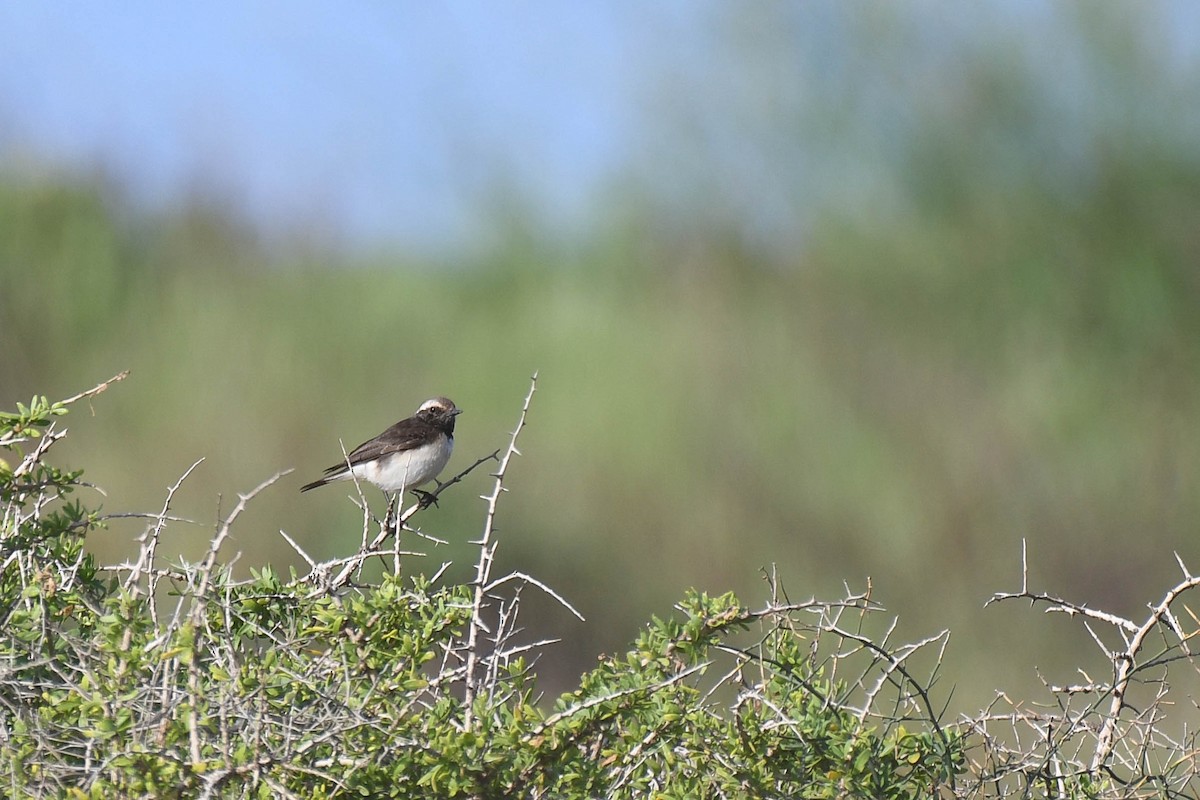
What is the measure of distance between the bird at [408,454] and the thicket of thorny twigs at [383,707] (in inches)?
168

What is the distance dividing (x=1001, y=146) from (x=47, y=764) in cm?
1513

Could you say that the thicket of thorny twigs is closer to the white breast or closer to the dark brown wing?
the white breast

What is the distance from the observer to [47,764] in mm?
2801

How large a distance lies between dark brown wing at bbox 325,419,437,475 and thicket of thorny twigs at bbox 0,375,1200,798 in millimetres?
4403

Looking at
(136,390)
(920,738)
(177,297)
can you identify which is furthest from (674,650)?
(177,297)

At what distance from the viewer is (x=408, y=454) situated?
26.3 ft

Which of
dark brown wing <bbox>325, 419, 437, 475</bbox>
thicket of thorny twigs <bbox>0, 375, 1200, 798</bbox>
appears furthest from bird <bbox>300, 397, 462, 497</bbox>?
thicket of thorny twigs <bbox>0, 375, 1200, 798</bbox>

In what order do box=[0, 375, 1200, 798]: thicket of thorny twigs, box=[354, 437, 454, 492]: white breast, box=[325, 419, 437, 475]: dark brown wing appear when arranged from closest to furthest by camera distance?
1. box=[0, 375, 1200, 798]: thicket of thorny twigs
2. box=[354, 437, 454, 492]: white breast
3. box=[325, 419, 437, 475]: dark brown wing

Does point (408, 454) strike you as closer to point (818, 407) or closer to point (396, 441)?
point (396, 441)

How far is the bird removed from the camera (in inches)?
315

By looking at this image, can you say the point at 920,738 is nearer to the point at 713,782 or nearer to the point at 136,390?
the point at 713,782

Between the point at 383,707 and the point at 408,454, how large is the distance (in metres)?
5.02

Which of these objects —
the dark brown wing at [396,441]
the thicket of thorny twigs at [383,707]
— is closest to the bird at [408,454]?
the dark brown wing at [396,441]

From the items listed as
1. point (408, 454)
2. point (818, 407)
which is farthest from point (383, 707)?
point (818, 407)
